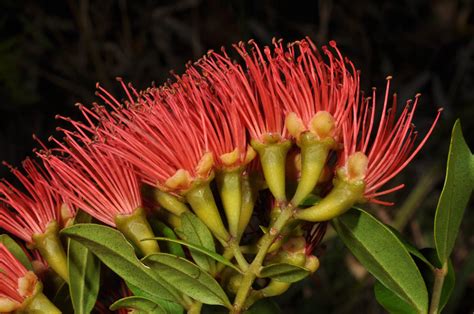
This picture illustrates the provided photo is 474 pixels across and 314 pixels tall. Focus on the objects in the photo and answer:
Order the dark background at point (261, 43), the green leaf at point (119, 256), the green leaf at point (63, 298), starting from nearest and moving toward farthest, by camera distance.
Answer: the green leaf at point (119, 256), the green leaf at point (63, 298), the dark background at point (261, 43)

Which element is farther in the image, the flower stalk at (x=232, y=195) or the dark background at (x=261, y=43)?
the dark background at (x=261, y=43)

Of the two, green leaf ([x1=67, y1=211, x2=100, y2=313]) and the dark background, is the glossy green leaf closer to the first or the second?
green leaf ([x1=67, y1=211, x2=100, y2=313])

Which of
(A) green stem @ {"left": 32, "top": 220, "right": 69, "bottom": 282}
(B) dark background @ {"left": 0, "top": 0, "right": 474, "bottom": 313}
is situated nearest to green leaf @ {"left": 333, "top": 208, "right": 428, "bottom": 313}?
(A) green stem @ {"left": 32, "top": 220, "right": 69, "bottom": 282}

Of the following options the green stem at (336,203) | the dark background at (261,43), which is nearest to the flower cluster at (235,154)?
the green stem at (336,203)

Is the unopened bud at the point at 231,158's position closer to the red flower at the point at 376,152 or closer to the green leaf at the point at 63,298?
the red flower at the point at 376,152

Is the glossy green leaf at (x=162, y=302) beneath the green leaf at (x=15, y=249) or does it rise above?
beneath

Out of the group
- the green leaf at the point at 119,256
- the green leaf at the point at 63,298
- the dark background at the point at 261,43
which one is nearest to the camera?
the green leaf at the point at 119,256
